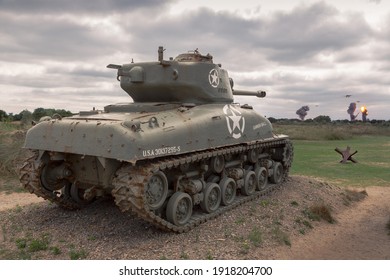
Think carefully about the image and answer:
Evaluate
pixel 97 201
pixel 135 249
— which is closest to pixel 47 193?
pixel 97 201

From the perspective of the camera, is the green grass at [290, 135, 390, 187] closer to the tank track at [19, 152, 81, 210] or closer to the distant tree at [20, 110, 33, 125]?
the tank track at [19, 152, 81, 210]

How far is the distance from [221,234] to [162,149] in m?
2.52

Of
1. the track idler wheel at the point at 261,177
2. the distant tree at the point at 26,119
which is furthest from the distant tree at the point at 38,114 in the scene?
the track idler wheel at the point at 261,177

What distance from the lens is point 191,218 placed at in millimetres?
9984

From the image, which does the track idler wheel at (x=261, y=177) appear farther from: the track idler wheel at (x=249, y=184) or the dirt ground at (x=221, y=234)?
the dirt ground at (x=221, y=234)

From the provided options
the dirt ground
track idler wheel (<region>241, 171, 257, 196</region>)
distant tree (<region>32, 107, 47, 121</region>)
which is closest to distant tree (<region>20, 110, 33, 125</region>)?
distant tree (<region>32, 107, 47, 121</region>)

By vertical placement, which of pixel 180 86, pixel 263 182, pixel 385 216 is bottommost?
pixel 385 216

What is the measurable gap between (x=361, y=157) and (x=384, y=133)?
31362 mm

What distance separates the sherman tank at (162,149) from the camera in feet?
27.5

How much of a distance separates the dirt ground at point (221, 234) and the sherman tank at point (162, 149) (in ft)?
1.59

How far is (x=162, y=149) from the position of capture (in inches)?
340

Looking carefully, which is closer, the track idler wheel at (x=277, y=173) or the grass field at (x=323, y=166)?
the track idler wheel at (x=277, y=173)

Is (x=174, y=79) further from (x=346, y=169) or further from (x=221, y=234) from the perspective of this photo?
(x=346, y=169)
